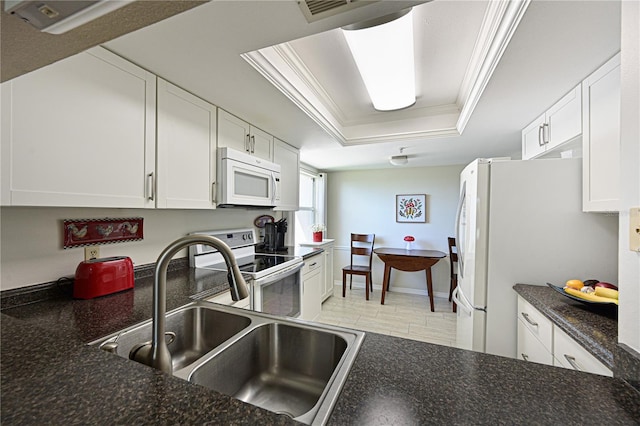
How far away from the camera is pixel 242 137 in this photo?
7.17 ft

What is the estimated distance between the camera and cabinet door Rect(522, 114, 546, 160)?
6.46 ft

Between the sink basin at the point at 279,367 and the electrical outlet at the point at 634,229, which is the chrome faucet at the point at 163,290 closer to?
the sink basin at the point at 279,367

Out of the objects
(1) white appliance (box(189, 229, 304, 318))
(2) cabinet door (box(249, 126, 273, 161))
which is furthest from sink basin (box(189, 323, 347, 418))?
(2) cabinet door (box(249, 126, 273, 161))

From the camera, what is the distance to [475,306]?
1.78 metres

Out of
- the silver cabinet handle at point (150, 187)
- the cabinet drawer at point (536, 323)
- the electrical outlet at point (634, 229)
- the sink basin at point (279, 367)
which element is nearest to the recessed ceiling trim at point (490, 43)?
the electrical outlet at point (634, 229)

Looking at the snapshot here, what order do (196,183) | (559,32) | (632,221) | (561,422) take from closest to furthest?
(561,422), (632,221), (559,32), (196,183)

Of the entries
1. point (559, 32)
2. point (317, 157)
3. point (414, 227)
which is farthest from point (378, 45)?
point (414, 227)

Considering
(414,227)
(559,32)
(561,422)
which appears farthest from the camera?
(414,227)

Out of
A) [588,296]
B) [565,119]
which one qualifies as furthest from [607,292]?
[565,119]

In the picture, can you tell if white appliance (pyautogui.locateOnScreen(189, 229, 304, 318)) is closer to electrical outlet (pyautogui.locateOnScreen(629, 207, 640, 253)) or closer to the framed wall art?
electrical outlet (pyautogui.locateOnScreen(629, 207, 640, 253))

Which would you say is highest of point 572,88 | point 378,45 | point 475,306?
point 378,45

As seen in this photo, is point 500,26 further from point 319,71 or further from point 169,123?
point 169,123

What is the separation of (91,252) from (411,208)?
13.9ft

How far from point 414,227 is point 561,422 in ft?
13.5
